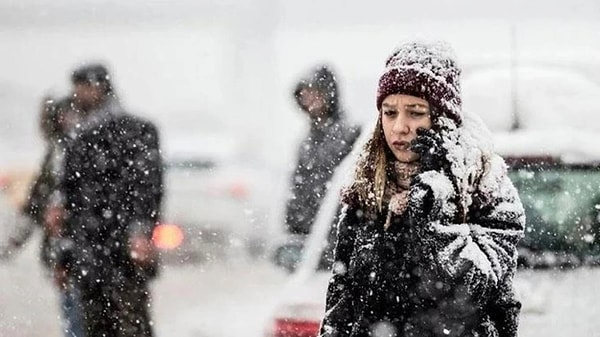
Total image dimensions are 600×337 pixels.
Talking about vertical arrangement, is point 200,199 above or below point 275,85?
below

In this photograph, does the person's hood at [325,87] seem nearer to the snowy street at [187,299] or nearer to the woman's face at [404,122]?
the snowy street at [187,299]

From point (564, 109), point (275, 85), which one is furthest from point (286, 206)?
point (275, 85)

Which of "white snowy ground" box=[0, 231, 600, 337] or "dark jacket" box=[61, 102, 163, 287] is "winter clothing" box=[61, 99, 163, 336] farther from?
"white snowy ground" box=[0, 231, 600, 337]

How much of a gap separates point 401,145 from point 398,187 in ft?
0.44

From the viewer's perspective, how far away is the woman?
10.8 ft

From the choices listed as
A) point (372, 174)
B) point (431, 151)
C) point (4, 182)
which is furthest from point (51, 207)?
point (4, 182)

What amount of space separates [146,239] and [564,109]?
230 centimetres

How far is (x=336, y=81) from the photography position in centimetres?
780

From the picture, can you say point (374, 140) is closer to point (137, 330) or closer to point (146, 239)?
point (146, 239)

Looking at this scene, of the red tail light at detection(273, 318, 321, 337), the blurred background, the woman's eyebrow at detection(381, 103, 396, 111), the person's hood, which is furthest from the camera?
the person's hood

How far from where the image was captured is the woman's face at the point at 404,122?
136 inches

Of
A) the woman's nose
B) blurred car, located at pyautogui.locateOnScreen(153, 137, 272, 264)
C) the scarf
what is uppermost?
blurred car, located at pyautogui.locateOnScreen(153, 137, 272, 264)

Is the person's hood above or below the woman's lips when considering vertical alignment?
above

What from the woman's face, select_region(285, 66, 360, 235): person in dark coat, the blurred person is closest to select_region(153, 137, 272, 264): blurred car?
select_region(285, 66, 360, 235): person in dark coat
